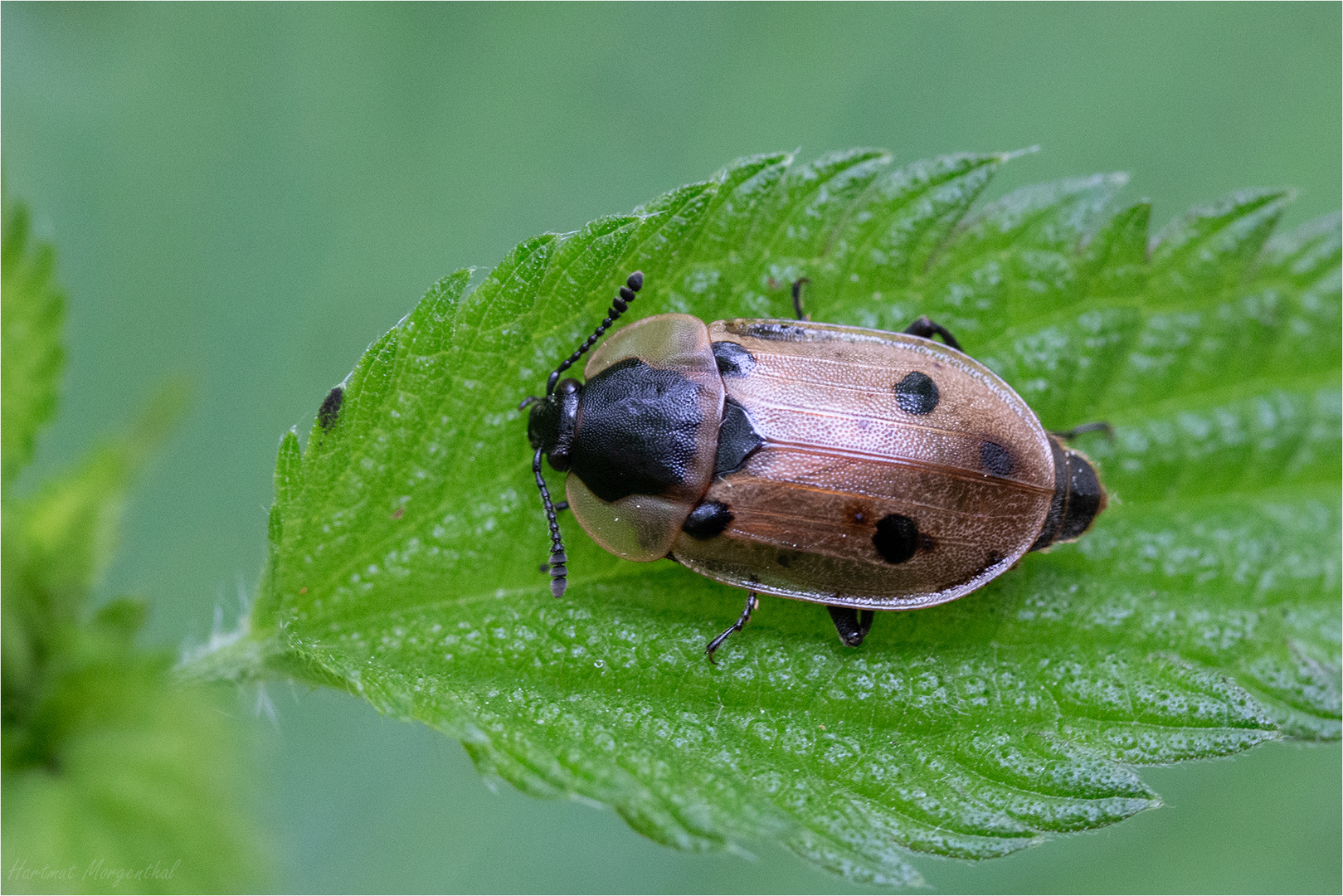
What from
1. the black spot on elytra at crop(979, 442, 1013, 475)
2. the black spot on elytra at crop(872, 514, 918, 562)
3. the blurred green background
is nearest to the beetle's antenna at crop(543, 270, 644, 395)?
the black spot on elytra at crop(872, 514, 918, 562)

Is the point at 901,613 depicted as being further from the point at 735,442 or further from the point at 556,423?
the point at 556,423

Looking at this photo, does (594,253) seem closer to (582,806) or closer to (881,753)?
(881,753)

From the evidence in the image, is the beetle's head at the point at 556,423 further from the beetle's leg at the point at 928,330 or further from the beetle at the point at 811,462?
the beetle's leg at the point at 928,330

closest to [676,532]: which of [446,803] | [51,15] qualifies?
[446,803]

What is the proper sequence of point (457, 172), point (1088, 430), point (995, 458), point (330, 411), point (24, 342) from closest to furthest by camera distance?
1. point (330, 411)
2. point (24, 342)
3. point (995, 458)
4. point (1088, 430)
5. point (457, 172)

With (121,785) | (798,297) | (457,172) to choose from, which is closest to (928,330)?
(798,297)

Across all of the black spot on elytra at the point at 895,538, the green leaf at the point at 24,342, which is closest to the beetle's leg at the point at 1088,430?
the black spot on elytra at the point at 895,538

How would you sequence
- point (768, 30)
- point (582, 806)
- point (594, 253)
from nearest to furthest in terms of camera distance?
point (594, 253) < point (582, 806) < point (768, 30)
